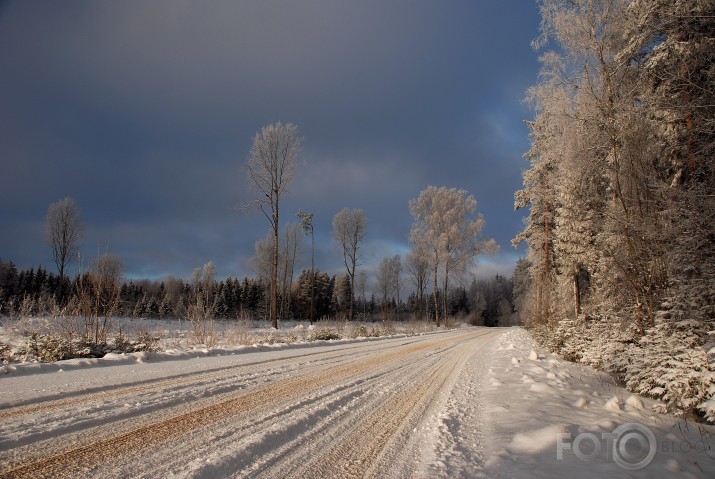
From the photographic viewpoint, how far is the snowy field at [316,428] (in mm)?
2732

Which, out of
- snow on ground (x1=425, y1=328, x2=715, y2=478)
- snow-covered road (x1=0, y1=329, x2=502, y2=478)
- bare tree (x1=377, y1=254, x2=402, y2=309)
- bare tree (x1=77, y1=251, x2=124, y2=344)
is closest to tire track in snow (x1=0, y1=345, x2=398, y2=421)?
snow-covered road (x1=0, y1=329, x2=502, y2=478)

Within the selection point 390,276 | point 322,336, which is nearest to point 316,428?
point 322,336

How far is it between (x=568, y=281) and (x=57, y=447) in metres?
22.5

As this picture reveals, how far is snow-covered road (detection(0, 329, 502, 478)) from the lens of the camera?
2.63 metres

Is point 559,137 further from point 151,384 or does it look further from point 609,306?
point 151,384

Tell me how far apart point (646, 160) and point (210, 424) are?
958 centimetres

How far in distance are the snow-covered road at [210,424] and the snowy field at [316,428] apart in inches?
0.7

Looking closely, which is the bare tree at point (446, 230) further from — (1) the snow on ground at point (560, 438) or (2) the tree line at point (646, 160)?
(1) the snow on ground at point (560, 438)

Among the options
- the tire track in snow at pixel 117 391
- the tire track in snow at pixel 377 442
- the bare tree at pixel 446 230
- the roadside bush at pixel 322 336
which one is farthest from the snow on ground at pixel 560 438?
the bare tree at pixel 446 230

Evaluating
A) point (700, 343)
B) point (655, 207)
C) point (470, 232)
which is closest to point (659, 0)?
point (655, 207)

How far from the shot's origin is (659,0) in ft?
26.8

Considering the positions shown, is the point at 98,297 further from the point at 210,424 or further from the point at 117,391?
the point at 210,424

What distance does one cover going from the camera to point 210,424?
3508 mm

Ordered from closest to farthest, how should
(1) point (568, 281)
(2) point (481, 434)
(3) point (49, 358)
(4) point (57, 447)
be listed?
(4) point (57, 447) → (2) point (481, 434) → (3) point (49, 358) → (1) point (568, 281)
